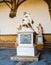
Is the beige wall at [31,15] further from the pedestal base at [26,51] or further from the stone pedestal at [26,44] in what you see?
the pedestal base at [26,51]

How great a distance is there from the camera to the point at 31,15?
12.5 m

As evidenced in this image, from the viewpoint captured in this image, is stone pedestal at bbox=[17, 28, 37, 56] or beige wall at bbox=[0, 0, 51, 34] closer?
stone pedestal at bbox=[17, 28, 37, 56]

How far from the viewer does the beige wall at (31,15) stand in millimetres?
12227

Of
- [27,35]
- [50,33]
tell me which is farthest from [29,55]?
[50,33]

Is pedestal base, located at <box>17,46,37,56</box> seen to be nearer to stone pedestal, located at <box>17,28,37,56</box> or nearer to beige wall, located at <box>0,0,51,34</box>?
stone pedestal, located at <box>17,28,37,56</box>

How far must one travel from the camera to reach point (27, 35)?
641cm

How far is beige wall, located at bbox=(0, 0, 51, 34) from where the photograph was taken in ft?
40.1

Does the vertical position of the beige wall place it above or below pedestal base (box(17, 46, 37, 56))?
above

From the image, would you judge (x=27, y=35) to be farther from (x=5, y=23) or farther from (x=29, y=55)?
(x=5, y=23)

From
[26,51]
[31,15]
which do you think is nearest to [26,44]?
[26,51]

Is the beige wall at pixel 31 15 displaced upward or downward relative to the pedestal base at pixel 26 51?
upward

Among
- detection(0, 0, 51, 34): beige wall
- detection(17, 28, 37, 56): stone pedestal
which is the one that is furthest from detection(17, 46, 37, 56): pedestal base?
detection(0, 0, 51, 34): beige wall

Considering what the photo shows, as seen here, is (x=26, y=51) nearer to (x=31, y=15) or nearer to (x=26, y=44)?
(x=26, y=44)

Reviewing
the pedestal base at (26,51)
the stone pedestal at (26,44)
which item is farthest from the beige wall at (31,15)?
the pedestal base at (26,51)
